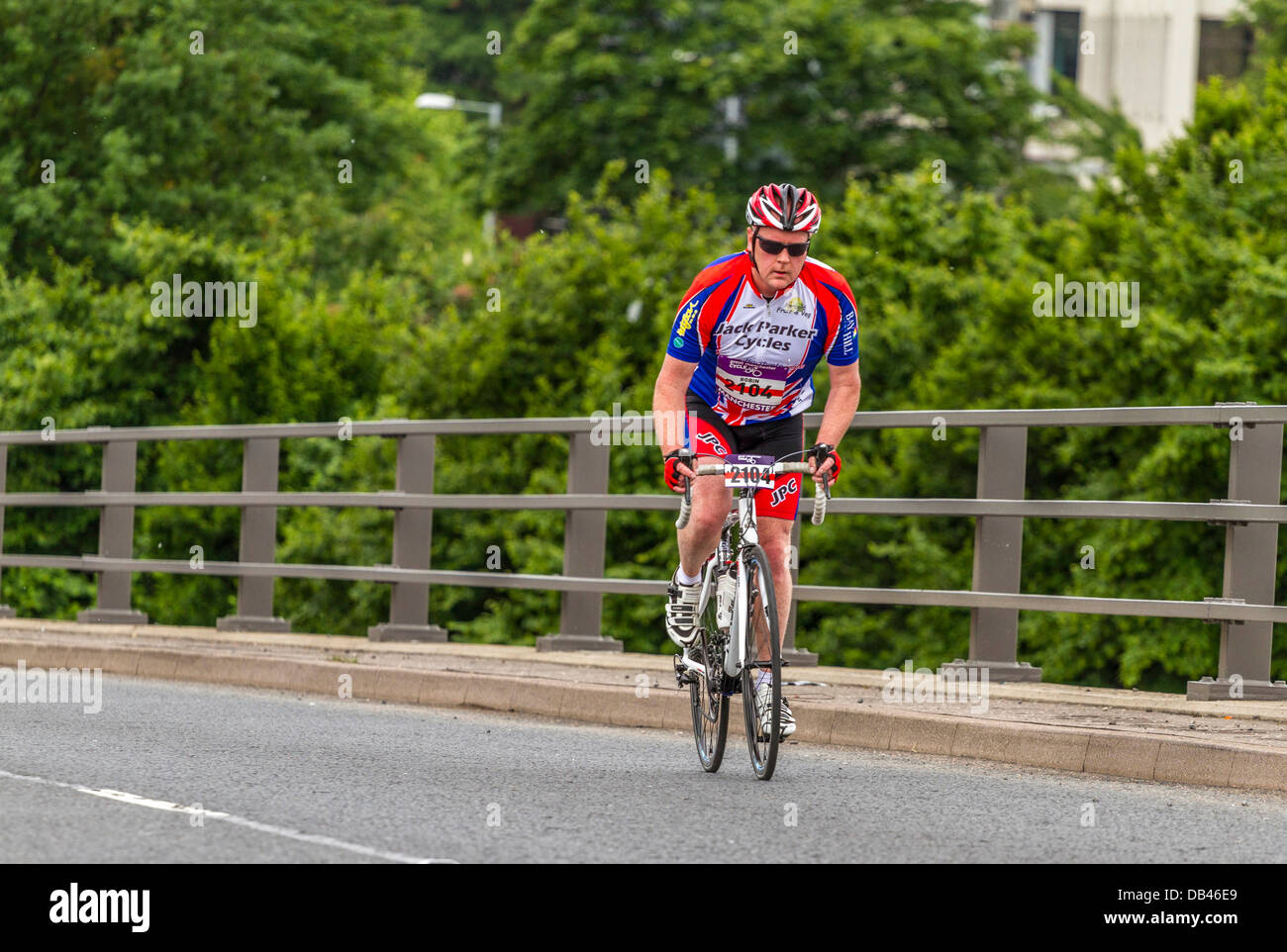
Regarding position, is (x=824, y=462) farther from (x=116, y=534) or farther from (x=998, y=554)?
(x=116, y=534)

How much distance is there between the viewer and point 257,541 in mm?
13164

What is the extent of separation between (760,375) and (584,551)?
3.73 m

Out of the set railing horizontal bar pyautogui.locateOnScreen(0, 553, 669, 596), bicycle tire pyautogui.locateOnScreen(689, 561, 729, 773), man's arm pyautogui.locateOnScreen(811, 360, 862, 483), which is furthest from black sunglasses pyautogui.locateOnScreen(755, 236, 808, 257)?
railing horizontal bar pyautogui.locateOnScreen(0, 553, 669, 596)

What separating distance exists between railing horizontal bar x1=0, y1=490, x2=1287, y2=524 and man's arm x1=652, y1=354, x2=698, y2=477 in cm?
195

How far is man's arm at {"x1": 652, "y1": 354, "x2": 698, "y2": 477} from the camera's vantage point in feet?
25.4

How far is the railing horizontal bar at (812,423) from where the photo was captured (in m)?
9.05

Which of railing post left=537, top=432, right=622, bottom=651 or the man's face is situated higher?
the man's face

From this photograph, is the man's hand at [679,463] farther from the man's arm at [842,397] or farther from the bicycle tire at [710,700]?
the man's arm at [842,397]

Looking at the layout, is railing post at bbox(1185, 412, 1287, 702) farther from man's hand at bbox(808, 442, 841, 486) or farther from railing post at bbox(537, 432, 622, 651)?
railing post at bbox(537, 432, 622, 651)

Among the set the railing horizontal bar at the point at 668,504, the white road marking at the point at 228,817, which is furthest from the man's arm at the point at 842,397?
the white road marking at the point at 228,817

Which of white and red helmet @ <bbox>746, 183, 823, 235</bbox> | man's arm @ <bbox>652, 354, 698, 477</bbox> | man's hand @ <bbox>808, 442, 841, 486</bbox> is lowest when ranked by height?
man's hand @ <bbox>808, 442, 841, 486</bbox>

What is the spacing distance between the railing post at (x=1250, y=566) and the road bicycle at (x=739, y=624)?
7.40 feet
